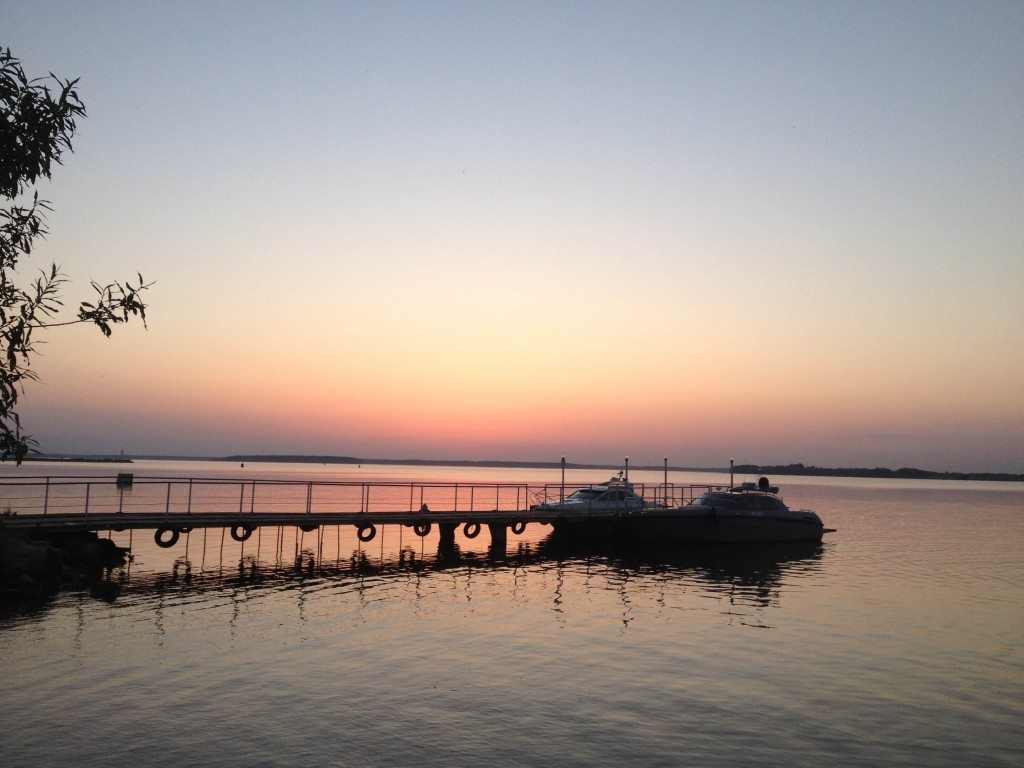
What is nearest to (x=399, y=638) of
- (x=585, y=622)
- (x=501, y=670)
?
(x=501, y=670)

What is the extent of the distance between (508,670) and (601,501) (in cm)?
3010

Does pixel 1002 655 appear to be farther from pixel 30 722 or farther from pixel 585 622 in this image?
pixel 30 722

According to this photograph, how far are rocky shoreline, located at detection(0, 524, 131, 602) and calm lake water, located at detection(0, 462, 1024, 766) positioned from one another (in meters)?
1.16

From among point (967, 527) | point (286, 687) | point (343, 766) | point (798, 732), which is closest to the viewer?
point (343, 766)

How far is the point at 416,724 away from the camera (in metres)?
14.5

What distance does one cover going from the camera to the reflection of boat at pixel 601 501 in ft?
154

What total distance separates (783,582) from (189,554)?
2776 cm

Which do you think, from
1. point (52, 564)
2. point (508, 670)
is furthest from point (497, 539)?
point (508, 670)

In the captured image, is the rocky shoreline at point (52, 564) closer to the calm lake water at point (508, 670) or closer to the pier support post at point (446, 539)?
the calm lake water at point (508, 670)

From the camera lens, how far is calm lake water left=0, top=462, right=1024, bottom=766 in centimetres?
1348

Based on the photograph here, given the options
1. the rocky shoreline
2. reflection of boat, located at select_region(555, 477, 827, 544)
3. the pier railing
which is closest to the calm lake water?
the rocky shoreline

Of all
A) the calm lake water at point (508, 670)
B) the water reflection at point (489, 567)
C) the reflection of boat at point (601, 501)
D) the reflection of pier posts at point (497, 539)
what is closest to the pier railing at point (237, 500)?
the reflection of boat at point (601, 501)

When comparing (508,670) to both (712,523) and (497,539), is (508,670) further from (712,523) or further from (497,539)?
(712,523)

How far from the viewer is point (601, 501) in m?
48.0
